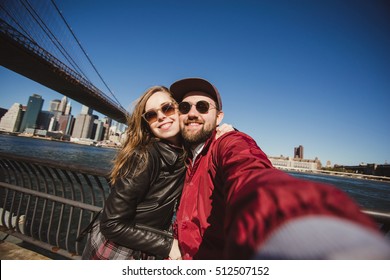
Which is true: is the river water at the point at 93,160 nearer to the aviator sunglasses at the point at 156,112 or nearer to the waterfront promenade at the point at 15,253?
the waterfront promenade at the point at 15,253

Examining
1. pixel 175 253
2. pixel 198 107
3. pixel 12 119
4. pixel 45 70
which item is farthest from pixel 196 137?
pixel 12 119

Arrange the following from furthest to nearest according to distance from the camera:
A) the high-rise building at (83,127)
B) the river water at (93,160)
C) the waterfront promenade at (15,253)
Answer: the high-rise building at (83,127) < the river water at (93,160) < the waterfront promenade at (15,253)

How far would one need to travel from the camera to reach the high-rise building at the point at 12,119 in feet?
271

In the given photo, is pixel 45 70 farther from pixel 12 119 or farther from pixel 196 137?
pixel 12 119

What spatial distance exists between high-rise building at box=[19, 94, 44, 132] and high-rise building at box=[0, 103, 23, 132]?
2.40m

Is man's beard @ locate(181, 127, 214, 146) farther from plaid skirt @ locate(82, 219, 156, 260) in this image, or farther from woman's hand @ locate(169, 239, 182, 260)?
plaid skirt @ locate(82, 219, 156, 260)

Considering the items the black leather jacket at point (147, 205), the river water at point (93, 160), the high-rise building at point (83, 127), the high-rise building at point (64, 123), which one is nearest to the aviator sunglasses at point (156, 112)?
the black leather jacket at point (147, 205)

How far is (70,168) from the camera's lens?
1973mm

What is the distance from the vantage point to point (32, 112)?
93625 mm

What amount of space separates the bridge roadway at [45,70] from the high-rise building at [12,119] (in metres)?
84.1

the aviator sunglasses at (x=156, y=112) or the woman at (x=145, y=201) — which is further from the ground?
the aviator sunglasses at (x=156, y=112)

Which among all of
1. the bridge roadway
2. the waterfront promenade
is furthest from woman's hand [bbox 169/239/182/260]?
the bridge roadway

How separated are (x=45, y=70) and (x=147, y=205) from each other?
25.2 m
